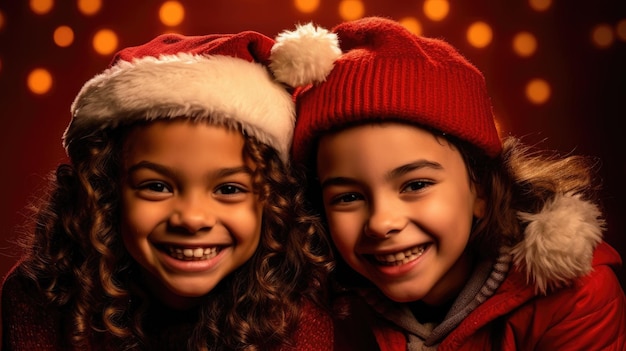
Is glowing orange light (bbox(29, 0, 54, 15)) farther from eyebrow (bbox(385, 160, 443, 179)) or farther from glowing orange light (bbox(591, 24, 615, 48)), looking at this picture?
glowing orange light (bbox(591, 24, 615, 48))

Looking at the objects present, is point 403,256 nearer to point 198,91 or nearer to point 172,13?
point 198,91

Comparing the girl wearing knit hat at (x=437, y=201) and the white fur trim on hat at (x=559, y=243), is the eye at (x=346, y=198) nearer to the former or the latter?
the girl wearing knit hat at (x=437, y=201)

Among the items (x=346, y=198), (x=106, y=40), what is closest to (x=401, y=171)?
(x=346, y=198)

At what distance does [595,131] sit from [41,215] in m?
1.39


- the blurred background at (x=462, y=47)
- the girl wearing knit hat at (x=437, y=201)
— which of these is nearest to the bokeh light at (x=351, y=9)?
the blurred background at (x=462, y=47)

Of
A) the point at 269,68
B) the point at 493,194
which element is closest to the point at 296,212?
the point at 269,68

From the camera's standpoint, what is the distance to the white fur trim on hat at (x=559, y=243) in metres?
1.25

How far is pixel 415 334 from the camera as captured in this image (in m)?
1.41

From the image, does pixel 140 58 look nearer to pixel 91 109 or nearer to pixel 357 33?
pixel 91 109

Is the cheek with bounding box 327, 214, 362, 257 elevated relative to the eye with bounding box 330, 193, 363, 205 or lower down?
lower down

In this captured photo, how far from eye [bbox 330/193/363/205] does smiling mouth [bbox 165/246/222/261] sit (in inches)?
9.1

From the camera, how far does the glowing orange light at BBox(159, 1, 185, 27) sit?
198 centimetres

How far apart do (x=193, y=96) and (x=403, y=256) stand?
0.46 meters

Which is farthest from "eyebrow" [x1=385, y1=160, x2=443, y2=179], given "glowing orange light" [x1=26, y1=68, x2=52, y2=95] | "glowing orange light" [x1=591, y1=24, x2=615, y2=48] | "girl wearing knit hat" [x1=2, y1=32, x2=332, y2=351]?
"glowing orange light" [x1=26, y1=68, x2=52, y2=95]
